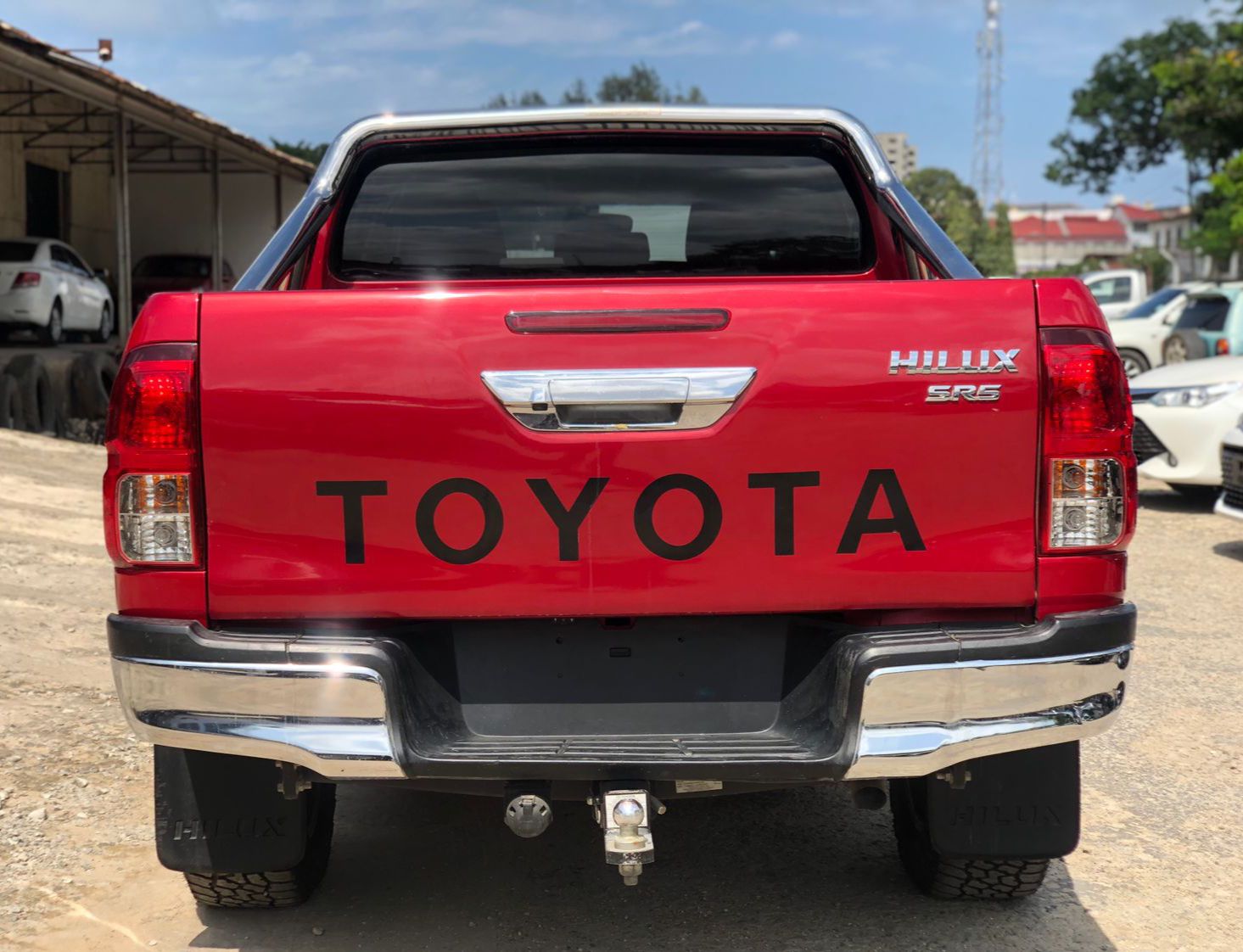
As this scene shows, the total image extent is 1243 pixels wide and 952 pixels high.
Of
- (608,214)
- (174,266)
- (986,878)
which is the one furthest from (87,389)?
(986,878)

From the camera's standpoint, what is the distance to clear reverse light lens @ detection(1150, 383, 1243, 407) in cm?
990

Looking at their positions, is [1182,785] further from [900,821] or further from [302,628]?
[302,628]

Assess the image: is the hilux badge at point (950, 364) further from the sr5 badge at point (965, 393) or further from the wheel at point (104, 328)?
the wheel at point (104, 328)

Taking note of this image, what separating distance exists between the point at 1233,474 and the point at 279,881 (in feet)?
23.0

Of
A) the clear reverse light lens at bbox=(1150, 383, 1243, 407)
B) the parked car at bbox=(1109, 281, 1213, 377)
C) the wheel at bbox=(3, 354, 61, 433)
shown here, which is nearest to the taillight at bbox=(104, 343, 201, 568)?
A: the clear reverse light lens at bbox=(1150, 383, 1243, 407)

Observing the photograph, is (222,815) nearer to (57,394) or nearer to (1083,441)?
(1083,441)

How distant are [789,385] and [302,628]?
43.3 inches

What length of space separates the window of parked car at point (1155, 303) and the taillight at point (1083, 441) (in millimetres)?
16168

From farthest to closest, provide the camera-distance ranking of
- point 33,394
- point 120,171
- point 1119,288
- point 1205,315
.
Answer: point 1119,288, point 120,171, point 1205,315, point 33,394

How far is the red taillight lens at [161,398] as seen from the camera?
2.69 meters

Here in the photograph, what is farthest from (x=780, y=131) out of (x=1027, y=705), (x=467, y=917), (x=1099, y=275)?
(x=1099, y=275)

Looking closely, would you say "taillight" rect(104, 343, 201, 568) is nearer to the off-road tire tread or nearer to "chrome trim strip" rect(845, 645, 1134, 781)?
"chrome trim strip" rect(845, 645, 1134, 781)

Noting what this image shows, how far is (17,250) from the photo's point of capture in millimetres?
18438

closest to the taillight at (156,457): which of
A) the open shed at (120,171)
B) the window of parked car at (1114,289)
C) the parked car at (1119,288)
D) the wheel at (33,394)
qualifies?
the wheel at (33,394)
